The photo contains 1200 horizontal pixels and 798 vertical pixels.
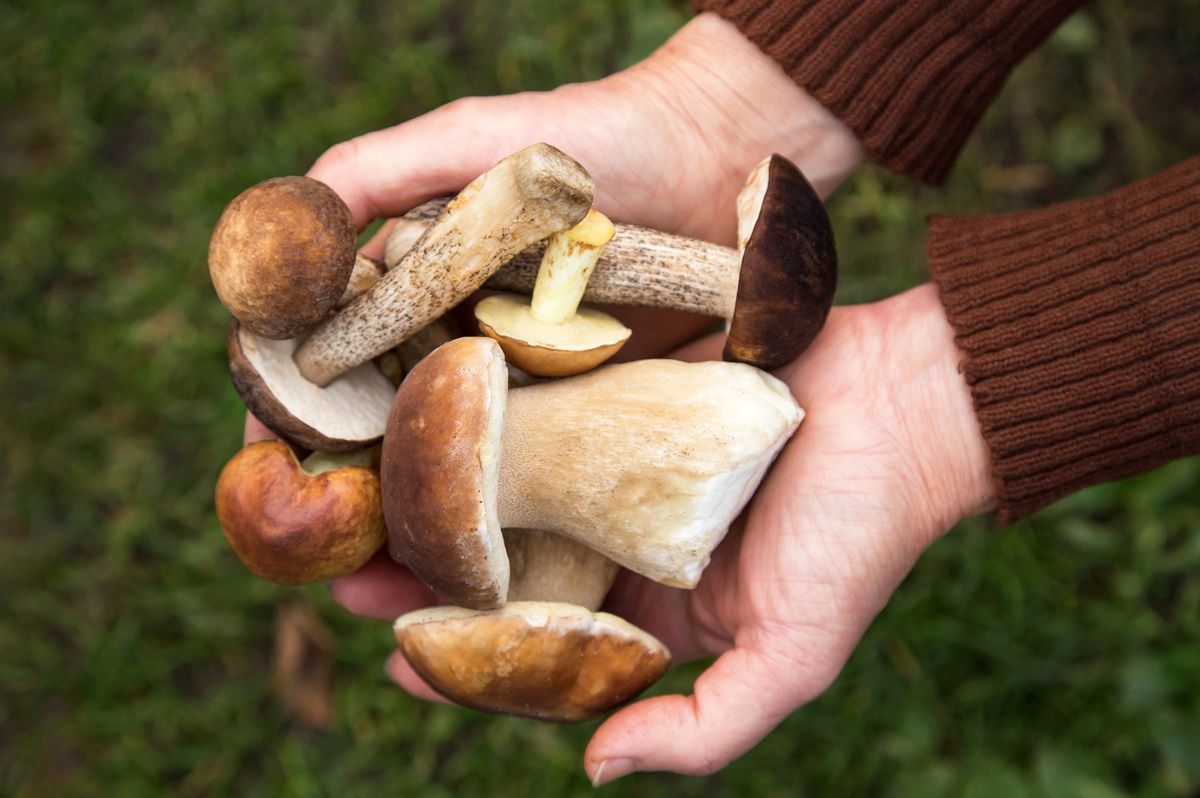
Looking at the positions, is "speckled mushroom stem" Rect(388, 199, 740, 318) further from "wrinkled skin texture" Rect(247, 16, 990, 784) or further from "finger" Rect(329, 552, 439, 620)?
"finger" Rect(329, 552, 439, 620)

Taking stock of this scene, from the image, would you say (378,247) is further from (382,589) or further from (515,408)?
(382,589)

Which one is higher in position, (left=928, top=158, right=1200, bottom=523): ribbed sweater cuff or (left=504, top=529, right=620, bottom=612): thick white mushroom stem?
(left=928, top=158, right=1200, bottom=523): ribbed sweater cuff

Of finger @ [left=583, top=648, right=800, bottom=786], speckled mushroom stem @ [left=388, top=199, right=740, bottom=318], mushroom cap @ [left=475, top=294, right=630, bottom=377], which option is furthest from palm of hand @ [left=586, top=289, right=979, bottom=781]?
mushroom cap @ [left=475, top=294, right=630, bottom=377]

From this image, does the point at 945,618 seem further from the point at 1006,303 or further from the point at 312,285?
the point at 312,285

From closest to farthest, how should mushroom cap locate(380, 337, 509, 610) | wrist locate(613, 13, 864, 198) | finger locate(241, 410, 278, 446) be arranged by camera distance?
mushroom cap locate(380, 337, 509, 610) < finger locate(241, 410, 278, 446) < wrist locate(613, 13, 864, 198)

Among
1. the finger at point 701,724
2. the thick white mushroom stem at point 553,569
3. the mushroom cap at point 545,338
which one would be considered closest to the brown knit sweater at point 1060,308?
the finger at point 701,724

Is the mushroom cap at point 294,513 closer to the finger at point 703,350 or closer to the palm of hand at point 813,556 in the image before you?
the palm of hand at point 813,556

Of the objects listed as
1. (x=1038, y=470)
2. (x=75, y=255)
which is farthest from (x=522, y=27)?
(x=1038, y=470)
